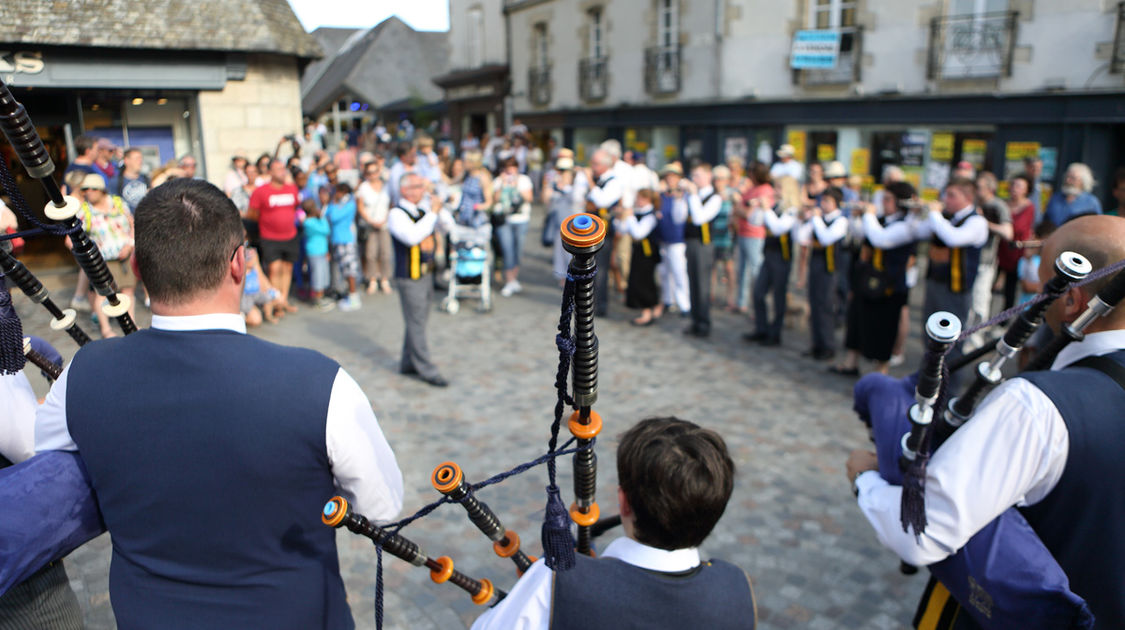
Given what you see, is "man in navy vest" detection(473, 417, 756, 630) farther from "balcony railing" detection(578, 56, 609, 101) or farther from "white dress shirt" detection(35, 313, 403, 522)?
"balcony railing" detection(578, 56, 609, 101)

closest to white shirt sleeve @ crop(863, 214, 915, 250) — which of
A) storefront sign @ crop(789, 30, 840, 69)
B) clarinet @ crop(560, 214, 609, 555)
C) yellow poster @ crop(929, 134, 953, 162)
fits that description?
clarinet @ crop(560, 214, 609, 555)


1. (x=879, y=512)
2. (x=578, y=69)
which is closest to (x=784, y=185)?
(x=879, y=512)

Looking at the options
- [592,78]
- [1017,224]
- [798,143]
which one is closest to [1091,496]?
[1017,224]

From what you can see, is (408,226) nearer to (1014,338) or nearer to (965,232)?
(965,232)

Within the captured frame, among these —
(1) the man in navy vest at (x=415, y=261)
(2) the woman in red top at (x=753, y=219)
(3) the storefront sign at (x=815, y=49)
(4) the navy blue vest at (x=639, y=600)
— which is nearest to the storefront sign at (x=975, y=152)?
(3) the storefront sign at (x=815, y=49)

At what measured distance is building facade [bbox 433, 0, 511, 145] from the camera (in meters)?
25.8

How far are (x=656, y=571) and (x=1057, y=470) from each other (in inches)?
40.5

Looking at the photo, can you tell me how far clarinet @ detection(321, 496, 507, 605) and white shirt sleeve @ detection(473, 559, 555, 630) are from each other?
0.25 metres

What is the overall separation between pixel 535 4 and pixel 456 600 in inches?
887

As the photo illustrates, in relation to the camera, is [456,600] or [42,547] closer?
[42,547]

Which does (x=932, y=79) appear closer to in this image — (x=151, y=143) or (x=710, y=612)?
(x=151, y=143)

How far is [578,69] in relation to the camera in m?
21.8

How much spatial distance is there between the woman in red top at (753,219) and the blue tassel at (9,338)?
690 centimetres

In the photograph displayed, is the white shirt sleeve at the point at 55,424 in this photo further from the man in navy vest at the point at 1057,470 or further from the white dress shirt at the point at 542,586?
the man in navy vest at the point at 1057,470
